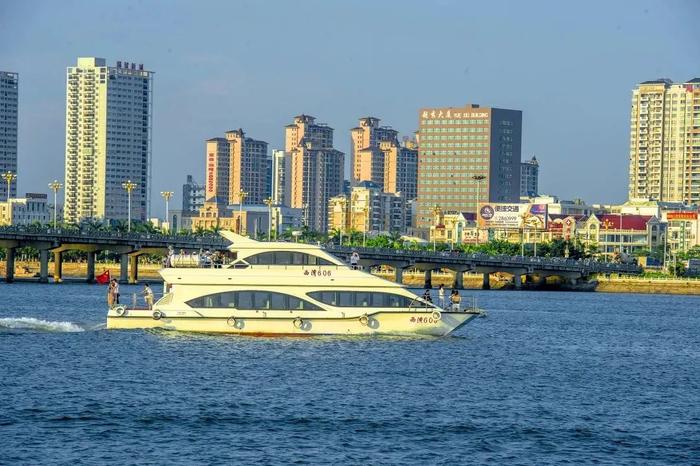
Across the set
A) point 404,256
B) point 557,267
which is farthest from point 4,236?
point 557,267

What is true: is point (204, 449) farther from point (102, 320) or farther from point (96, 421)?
point (102, 320)

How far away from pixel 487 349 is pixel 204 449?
33106 millimetres

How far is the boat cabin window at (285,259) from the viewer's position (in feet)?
239

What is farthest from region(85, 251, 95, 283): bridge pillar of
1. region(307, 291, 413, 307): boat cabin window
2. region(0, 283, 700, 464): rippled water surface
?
→ region(307, 291, 413, 307): boat cabin window

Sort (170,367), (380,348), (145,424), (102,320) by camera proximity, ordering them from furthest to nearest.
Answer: (102,320) < (380,348) < (170,367) < (145,424)

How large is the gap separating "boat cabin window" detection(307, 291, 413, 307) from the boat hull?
0.49 metres

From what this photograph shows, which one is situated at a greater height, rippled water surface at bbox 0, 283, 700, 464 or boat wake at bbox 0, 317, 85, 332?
boat wake at bbox 0, 317, 85, 332

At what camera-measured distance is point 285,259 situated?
7300 cm

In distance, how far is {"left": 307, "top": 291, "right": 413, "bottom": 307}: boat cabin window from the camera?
238ft

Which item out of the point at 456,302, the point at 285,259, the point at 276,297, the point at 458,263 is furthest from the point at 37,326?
the point at 458,263

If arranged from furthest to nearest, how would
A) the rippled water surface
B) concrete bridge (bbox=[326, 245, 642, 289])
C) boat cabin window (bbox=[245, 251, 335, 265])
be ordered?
concrete bridge (bbox=[326, 245, 642, 289]) → boat cabin window (bbox=[245, 251, 335, 265]) → the rippled water surface

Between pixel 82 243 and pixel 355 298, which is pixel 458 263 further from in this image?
pixel 355 298

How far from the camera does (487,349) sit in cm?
7588

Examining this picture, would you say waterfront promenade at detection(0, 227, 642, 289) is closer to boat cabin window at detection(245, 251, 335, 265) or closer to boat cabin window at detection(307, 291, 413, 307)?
boat cabin window at detection(307, 291, 413, 307)
